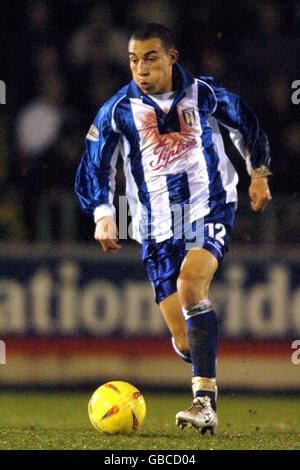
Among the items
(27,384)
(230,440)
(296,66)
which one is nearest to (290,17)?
(296,66)

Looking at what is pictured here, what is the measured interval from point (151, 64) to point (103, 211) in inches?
35.1

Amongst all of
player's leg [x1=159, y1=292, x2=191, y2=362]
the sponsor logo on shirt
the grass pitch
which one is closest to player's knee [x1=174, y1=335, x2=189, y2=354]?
player's leg [x1=159, y1=292, x2=191, y2=362]

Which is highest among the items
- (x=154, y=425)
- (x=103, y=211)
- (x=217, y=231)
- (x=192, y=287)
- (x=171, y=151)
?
(x=171, y=151)

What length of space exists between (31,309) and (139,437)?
118 inches

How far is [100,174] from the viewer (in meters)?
5.33

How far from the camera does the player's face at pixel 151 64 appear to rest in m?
5.05

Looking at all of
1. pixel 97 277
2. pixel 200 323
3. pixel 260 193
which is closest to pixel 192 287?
pixel 200 323

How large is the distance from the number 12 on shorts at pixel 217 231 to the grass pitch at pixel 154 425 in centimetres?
108

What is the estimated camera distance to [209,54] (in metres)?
8.34

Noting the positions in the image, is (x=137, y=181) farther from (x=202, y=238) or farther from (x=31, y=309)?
(x=31, y=309)

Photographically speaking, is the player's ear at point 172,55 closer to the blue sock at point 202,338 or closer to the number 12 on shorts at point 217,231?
the number 12 on shorts at point 217,231

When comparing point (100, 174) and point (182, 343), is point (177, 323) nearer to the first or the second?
point (182, 343)

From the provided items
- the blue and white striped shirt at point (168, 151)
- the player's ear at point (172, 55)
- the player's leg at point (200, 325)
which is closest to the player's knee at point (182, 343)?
the player's leg at point (200, 325)

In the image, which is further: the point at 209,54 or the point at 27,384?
the point at 209,54
